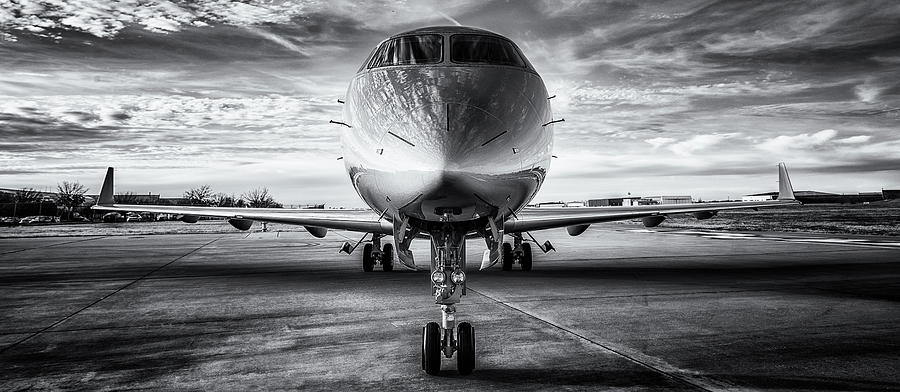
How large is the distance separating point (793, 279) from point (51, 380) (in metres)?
12.3

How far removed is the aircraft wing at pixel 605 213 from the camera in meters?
11.4

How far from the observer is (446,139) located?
4.45 meters

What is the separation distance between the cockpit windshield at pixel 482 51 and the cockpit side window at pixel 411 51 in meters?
0.14

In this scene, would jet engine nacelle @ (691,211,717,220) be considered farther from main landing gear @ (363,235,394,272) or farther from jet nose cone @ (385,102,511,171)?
jet nose cone @ (385,102,511,171)

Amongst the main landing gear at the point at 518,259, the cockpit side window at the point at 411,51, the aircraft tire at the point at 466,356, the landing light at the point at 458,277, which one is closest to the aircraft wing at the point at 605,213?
the main landing gear at the point at 518,259

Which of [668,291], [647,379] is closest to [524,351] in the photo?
[647,379]

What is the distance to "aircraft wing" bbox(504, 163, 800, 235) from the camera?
11359 mm

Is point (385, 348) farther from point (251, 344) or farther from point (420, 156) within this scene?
point (420, 156)

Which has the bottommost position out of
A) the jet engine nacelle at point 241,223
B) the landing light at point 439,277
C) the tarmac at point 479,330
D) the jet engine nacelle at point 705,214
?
the tarmac at point 479,330

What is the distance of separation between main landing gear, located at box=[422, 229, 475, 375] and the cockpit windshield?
192 cm

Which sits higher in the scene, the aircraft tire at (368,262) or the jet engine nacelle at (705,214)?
the jet engine nacelle at (705,214)

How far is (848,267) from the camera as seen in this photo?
44.9 ft

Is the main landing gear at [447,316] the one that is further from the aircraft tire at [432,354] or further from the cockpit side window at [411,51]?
the cockpit side window at [411,51]

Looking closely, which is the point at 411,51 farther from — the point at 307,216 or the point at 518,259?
the point at 518,259
